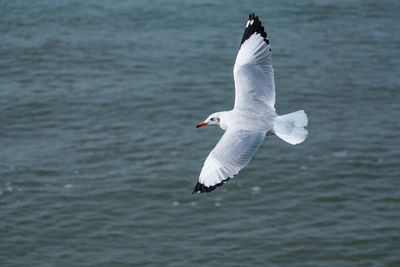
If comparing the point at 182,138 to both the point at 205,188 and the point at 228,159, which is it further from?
the point at 205,188

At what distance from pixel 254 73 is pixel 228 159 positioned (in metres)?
1.85

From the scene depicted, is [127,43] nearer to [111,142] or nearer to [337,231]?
[111,142]

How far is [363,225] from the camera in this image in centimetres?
1698

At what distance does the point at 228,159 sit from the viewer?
28.9ft

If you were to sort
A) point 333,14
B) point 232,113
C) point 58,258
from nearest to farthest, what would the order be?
point 232,113
point 58,258
point 333,14

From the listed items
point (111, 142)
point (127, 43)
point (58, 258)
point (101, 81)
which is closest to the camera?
point (58, 258)

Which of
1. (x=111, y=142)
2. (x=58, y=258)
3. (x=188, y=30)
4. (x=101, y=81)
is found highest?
(x=188, y=30)

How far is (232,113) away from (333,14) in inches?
720

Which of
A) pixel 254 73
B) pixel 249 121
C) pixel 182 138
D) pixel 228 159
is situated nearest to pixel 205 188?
pixel 228 159

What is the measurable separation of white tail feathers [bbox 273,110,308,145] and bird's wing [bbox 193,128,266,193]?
0.24 meters

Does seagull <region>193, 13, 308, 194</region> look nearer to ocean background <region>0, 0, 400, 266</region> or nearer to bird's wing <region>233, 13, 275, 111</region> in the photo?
bird's wing <region>233, 13, 275, 111</region>

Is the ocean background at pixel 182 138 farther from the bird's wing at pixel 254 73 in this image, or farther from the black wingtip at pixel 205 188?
the black wingtip at pixel 205 188

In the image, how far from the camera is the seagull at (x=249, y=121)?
8781 mm

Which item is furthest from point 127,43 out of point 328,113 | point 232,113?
point 232,113
